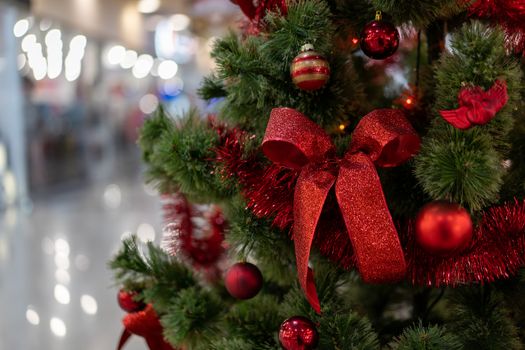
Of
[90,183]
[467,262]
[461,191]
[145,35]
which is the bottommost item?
[90,183]

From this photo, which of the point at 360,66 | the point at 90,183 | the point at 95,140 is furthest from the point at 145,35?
the point at 360,66

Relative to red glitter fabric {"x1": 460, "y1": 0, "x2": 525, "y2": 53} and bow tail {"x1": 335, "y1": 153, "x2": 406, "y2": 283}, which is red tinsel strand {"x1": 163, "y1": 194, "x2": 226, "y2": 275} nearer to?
bow tail {"x1": 335, "y1": 153, "x2": 406, "y2": 283}

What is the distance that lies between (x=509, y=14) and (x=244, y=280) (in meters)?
0.47

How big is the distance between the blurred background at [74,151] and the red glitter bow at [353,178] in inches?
11.5

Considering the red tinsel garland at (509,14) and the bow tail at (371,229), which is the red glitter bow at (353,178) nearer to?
Answer: the bow tail at (371,229)

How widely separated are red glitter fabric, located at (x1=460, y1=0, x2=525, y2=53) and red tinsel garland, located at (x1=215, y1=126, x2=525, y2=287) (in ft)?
0.67

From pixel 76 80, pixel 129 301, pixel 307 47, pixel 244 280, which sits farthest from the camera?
pixel 76 80

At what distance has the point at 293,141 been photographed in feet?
1.93

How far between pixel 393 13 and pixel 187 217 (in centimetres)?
49

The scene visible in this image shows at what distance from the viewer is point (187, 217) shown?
94 cm

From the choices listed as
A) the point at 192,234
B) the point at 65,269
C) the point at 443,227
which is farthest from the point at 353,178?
the point at 65,269

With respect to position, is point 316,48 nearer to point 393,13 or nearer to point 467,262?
point 393,13

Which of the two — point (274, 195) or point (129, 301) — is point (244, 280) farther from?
point (129, 301)

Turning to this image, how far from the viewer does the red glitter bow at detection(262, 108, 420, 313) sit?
574mm
